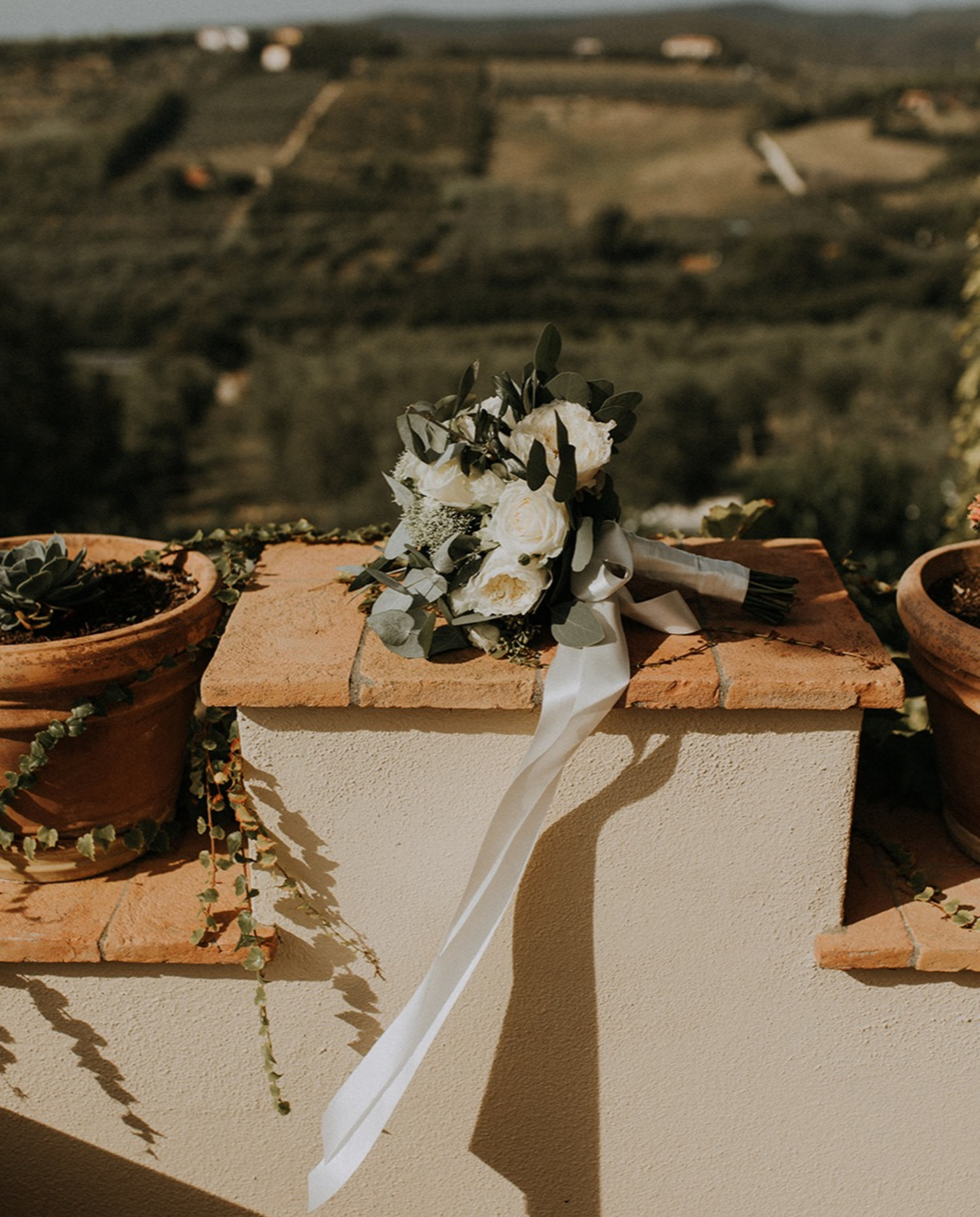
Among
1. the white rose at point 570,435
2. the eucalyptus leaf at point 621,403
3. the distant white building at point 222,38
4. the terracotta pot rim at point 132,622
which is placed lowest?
the distant white building at point 222,38

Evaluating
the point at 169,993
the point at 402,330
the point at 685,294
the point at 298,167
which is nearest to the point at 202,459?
the point at 402,330

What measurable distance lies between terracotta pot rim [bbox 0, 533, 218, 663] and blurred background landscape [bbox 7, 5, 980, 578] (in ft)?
44.2

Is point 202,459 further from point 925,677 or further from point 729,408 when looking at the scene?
point 925,677

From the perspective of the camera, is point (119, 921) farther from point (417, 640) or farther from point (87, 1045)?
point (417, 640)

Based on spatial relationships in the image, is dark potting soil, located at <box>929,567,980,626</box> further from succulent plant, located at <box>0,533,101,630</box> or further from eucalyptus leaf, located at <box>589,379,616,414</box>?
succulent plant, located at <box>0,533,101,630</box>

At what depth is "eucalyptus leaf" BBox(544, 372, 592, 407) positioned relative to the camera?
1177mm

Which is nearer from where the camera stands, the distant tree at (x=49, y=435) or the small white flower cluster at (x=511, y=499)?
the small white flower cluster at (x=511, y=499)

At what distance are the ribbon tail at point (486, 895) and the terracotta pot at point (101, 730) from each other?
20.4 inches

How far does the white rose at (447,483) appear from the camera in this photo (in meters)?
1.18

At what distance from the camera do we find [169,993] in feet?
4.60

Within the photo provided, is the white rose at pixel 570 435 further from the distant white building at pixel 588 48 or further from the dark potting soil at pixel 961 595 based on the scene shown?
the distant white building at pixel 588 48

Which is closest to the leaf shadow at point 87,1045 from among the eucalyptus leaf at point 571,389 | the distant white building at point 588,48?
the eucalyptus leaf at point 571,389

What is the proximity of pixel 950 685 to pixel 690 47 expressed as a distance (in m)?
40.5

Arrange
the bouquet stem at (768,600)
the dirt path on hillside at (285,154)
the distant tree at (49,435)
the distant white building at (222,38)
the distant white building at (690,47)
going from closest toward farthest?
the bouquet stem at (768,600) → the distant tree at (49,435) → the dirt path on hillside at (285,154) → the distant white building at (690,47) → the distant white building at (222,38)
